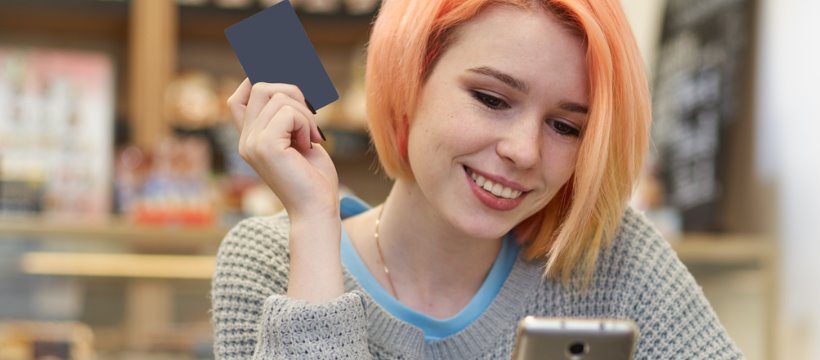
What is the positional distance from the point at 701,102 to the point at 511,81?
2.30m

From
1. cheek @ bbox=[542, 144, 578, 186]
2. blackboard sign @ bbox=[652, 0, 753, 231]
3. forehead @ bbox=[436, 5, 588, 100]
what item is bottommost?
cheek @ bbox=[542, 144, 578, 186]

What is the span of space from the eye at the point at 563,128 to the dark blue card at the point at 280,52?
0.81 feet

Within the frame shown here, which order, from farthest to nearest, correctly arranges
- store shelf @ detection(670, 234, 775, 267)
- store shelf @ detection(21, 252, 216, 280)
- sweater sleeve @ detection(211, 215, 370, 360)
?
store shelf @ detection(670, 234, 775, 267)
store shelf @ detection(21, 252, 216, 280)
sweater sleeve @ detection(211, 215, 370, 360)

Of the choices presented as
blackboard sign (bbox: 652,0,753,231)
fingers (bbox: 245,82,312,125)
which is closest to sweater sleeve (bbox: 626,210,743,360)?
fingers (bbox: 245,82,312,125)

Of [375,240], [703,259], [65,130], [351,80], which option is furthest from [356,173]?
[375,240]

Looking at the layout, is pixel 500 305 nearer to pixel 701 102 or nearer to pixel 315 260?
pixel 315 260

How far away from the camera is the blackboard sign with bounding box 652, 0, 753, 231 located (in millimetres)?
3402

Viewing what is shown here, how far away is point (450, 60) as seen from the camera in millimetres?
1341

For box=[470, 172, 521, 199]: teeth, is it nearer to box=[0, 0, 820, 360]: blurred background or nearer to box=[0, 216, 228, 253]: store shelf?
box=[0, 0, 820, 360]: blurred background

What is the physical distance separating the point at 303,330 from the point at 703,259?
1942 millimetres

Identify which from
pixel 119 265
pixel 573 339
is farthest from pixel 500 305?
pixel 119 265

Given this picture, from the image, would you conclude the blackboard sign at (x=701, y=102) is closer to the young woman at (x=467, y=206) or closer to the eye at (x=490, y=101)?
the young woman at (x=467, y=206)

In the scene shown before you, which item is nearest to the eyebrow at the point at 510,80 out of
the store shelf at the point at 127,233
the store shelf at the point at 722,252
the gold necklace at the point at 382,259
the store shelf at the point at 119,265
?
the gold necklace at the point at 382,259

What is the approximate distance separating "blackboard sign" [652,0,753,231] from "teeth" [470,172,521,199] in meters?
2.20
